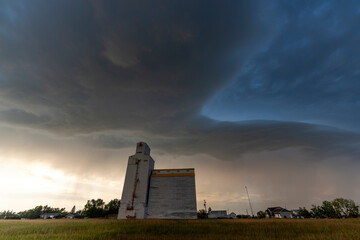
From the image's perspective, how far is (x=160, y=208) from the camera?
102 feet

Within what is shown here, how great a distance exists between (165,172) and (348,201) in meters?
65.8

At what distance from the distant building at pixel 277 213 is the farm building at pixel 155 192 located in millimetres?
59633

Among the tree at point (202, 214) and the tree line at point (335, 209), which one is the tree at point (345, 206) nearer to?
the tree line at point (335, 209)

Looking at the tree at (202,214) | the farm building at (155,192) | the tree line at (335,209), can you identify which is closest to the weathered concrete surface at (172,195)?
the farm building at (155,192)

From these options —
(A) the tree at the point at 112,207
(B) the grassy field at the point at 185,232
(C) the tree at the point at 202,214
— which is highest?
(A) the tree at the point at 112,207

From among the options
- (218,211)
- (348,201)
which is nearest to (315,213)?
(348,201)

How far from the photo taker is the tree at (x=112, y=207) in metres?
59.5

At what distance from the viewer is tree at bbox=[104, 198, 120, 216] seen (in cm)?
5947

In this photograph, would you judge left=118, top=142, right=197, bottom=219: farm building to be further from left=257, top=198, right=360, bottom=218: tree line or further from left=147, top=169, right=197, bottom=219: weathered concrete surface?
left=257, top=198, right=360, bottom=218: tree line

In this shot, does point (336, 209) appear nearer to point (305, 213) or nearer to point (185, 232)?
point (305, 213)

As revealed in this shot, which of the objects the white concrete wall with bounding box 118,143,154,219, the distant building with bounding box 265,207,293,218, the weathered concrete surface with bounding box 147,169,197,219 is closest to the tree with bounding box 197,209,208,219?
the distant building with bounding box 265,207,293,218

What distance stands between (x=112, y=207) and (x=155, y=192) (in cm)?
3987

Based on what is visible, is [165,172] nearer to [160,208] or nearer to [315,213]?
[160,208]

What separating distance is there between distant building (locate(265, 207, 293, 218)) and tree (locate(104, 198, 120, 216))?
67.1m
